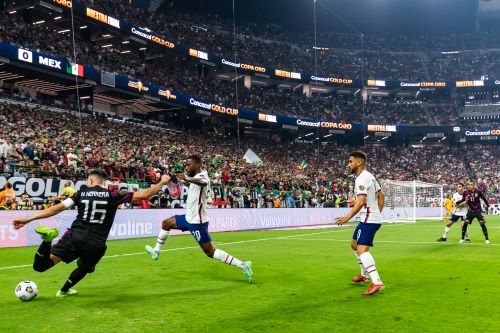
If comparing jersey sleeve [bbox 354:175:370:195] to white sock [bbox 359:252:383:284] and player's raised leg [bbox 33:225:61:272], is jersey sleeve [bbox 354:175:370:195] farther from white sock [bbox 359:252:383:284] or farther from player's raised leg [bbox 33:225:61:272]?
player's raised leg [bbox 33:225:61:272]

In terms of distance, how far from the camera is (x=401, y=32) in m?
83.2

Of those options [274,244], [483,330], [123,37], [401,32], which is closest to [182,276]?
[483,330]

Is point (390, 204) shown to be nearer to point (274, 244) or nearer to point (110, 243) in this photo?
point (274, 244)

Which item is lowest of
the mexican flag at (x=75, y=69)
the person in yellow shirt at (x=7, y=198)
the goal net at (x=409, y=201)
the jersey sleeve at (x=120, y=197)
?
the goal net at (x=409, y=201)

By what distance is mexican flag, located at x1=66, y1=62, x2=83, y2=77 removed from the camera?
34.1m

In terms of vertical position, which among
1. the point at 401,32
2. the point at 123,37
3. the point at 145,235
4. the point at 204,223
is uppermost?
the point at 401,32

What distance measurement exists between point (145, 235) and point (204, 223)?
12.2m

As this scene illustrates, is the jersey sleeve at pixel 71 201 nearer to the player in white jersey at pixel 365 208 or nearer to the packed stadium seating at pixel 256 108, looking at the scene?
the player in white jersey at pixel 365 208

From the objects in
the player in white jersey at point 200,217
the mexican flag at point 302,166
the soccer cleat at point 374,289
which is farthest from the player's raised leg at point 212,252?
the mexican flag at point 302,166

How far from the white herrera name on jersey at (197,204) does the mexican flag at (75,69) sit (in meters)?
28.7

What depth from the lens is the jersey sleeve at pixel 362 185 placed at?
7.60 m

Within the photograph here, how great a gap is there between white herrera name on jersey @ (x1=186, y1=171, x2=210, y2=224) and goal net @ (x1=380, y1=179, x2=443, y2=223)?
27.6 m

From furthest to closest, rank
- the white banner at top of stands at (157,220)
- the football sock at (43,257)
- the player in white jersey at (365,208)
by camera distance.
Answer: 1. the white banner at top of stands at (157,220)
2. the player in white jersey at (365,208)
3. the football sock at (43,257)

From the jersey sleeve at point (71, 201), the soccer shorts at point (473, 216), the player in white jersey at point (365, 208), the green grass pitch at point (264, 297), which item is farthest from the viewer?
the soccer shorts at point (473, 216)
